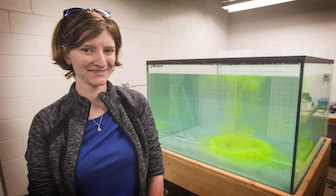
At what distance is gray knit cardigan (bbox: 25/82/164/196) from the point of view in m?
0.75

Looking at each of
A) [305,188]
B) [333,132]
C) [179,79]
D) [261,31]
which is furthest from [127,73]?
[333,132]

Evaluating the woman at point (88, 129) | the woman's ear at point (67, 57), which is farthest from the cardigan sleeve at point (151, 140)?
the woman's ear at point (67, 57)

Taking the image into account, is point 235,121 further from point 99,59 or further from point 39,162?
point 39,162

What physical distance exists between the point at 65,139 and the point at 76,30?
416mm

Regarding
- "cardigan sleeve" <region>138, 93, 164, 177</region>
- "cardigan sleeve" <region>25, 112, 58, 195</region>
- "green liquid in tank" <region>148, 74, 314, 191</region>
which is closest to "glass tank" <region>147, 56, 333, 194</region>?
"green liquid in tank" <region>148, 74, 314, 191</region>

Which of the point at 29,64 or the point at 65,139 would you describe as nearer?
the point at 65,139

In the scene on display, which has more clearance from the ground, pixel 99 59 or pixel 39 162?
pixel 99 59

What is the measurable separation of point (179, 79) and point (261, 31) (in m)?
2.94

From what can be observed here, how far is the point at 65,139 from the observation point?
0.79 m

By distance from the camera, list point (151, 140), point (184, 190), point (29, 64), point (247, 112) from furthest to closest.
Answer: point (184, 190) → point (29, 64) → point (247, 112) → point (151, 140)

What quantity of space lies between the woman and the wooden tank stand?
0.57 meters

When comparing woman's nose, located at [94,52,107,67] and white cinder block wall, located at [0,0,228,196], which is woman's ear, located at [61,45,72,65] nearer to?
woman's nose, located at [94,52,107,67]

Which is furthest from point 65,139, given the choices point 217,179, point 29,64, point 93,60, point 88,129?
point 29,64

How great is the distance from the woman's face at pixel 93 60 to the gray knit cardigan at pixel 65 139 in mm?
67
